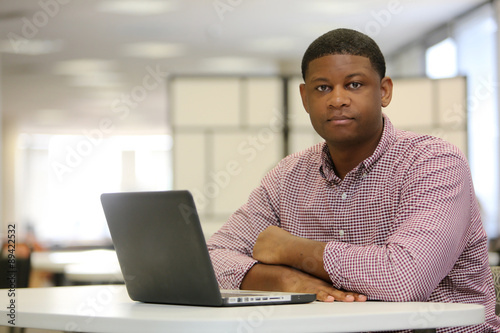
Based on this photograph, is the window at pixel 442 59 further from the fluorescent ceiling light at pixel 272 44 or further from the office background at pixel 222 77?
the fluorescent ceiling light at pixel 272 44

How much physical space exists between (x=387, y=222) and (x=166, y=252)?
0.57 metres

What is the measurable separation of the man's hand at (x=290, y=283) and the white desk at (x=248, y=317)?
59 millimetres

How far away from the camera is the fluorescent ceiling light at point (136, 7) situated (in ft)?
23.5

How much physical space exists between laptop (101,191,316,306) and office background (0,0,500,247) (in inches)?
144

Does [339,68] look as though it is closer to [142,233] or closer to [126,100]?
[142,233]

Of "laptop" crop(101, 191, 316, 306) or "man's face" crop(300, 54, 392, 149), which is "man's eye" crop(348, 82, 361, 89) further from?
"laptop" crop(101, 191, 316, 306)

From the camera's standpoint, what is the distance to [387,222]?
1.55 metres

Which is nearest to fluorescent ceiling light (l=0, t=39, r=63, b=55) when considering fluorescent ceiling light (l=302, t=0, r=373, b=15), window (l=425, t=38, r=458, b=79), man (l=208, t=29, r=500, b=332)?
fluorescent ceiling light (l=302, t=0, r=373, b=15)

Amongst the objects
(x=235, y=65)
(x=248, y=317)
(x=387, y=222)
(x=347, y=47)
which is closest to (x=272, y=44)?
(x=235, y=65)

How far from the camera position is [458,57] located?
7555 millimetres

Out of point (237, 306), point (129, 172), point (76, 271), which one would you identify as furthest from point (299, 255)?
point (129, 172)

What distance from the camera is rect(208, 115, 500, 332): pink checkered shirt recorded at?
1312 millimetres

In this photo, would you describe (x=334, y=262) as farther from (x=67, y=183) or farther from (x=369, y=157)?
(x=67, y=183)

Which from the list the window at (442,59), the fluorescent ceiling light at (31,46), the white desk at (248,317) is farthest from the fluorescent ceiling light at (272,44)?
the white desk at (248,317)
